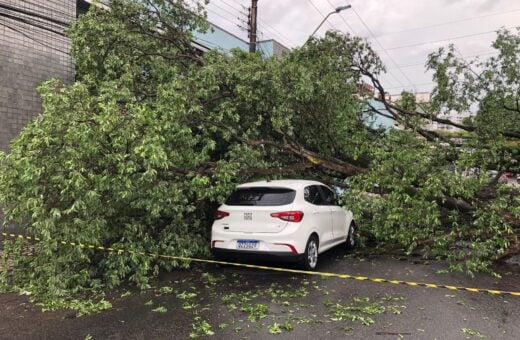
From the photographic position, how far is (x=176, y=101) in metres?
7.86

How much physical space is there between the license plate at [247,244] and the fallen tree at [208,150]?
1045 millimetres

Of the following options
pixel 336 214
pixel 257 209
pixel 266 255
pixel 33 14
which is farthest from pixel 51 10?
pixel 336 214

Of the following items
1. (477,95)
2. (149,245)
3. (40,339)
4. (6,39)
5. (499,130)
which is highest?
(6,39)

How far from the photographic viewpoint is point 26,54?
9875 mm

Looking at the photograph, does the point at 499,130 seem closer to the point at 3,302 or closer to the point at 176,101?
the point at 176,101

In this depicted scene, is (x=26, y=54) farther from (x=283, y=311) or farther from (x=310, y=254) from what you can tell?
(x=283, y=311)

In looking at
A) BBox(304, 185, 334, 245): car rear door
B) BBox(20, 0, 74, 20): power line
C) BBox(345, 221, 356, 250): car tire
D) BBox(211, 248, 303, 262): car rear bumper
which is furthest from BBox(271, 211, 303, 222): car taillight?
BBox(20, 0, 74, 20): power line

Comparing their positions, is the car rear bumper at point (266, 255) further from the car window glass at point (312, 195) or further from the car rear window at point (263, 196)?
the car window glass at point (312, 195)

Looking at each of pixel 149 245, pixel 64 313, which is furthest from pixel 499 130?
pixel 64 313

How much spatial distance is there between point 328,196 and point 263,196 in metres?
1.92

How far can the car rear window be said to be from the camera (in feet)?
23.8

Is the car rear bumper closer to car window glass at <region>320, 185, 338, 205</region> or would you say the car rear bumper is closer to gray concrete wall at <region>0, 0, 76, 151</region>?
car window glass at <region>320, 185, 338, 205</region>

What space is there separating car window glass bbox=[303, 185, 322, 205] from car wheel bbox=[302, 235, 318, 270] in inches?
26.8

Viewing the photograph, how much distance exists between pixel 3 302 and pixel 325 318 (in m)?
4.33
